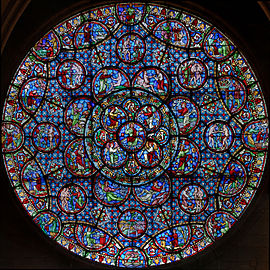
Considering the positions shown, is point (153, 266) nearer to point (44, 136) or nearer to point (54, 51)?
point (44, 136)

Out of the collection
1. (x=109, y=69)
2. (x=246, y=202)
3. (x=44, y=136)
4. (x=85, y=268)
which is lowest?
(x=85, y=268)

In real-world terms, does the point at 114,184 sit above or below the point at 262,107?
below

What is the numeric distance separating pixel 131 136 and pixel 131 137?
2cm

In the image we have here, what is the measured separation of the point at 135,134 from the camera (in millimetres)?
12773

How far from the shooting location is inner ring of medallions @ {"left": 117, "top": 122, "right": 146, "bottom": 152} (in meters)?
12.7

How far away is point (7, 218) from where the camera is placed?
12.5m

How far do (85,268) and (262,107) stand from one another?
3.80 meters

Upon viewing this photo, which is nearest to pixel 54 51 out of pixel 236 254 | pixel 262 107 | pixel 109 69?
pixel 109 69

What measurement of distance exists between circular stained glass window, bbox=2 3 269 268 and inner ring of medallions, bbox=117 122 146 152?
0.05ft

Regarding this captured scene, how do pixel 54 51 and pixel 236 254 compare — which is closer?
pixel 236 254

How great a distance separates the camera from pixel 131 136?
1277 centimetres

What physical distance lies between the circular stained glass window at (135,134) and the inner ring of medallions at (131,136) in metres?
0.02

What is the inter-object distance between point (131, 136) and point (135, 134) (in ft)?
0.24

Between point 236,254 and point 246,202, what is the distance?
33.6 inches
